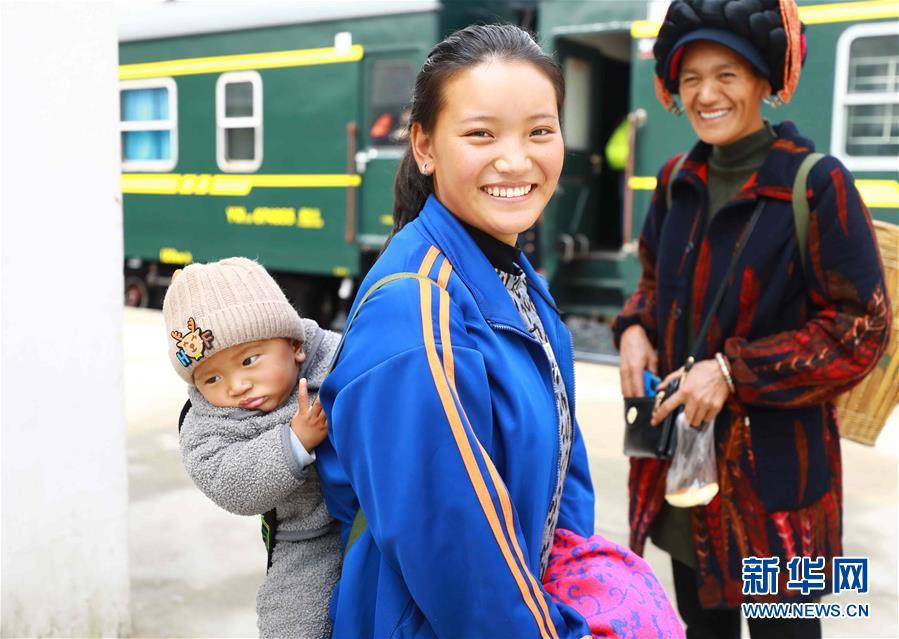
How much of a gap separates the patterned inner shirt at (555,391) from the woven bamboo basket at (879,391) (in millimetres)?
1130

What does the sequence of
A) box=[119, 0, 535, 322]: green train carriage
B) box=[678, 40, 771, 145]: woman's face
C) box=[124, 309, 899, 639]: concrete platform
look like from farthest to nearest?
box=[119, 0, 535, 322]: green train carriage
box=[124, 309, 899, 639]: concrete platform
box=[678, 40, 771, 145]: woman's face

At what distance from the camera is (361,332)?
1154 mm

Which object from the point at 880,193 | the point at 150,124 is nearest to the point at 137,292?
the point at 150,124

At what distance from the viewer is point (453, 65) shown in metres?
1.29

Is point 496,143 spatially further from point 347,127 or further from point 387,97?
point 347,127

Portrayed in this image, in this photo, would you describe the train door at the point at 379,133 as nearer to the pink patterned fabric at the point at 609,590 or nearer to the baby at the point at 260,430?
the baby at the point at 260,430

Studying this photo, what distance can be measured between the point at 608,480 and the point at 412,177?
3.19 m

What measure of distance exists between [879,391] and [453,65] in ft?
4.97

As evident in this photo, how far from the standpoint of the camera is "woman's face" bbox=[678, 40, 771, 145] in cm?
209

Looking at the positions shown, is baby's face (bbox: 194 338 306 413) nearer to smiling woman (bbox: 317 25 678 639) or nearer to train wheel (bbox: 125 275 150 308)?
smiling woman (bbox: 317 25 678 639)

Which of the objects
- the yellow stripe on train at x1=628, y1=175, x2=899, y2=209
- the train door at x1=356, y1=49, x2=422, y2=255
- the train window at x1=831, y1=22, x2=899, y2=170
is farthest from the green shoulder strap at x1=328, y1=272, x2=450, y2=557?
the train door at x1=356, y1=49, x2=422, y2=255

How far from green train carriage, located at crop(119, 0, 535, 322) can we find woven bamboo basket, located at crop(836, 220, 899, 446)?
17.6 feet

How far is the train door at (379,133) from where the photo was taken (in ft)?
24.7

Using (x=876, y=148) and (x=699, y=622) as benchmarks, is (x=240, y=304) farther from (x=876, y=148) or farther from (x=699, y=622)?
(x=876, y=148)
